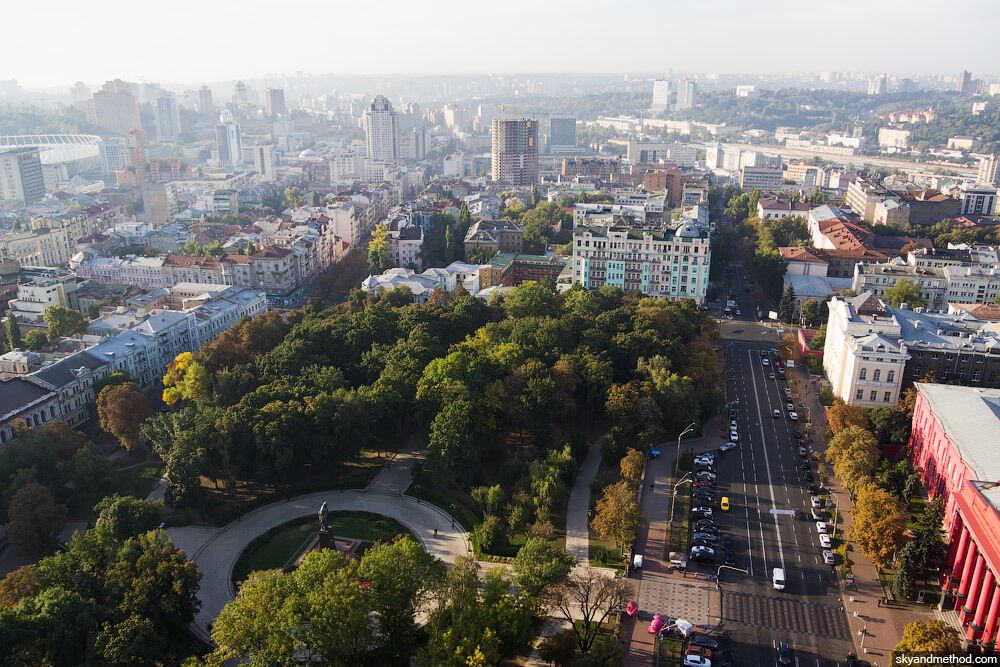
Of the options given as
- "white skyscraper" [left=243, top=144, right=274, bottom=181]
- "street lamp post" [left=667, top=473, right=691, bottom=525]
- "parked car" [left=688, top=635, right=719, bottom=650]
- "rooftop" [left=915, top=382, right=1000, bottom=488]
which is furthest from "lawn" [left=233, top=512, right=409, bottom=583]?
"white skyscraper" [left=243, top=144, right=274, bottom=181]

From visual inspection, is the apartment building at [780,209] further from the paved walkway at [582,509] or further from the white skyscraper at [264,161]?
the white skyscraper at [264,161]

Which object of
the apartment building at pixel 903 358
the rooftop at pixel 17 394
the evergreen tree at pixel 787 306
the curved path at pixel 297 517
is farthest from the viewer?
the evergreen tree at pixel 787 306

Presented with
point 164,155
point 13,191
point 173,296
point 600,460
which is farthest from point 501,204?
point 164,155

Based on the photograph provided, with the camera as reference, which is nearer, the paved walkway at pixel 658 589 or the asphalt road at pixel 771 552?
the asphalt road at pixel 771 552

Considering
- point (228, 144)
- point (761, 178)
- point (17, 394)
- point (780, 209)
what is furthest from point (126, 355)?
point (228, 144)

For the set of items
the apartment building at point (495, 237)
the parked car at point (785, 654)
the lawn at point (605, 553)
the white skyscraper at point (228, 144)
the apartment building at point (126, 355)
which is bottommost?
the lawn at point (605, 553)

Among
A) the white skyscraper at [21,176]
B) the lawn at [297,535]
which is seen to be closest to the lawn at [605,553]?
the lawn at [297,535]
